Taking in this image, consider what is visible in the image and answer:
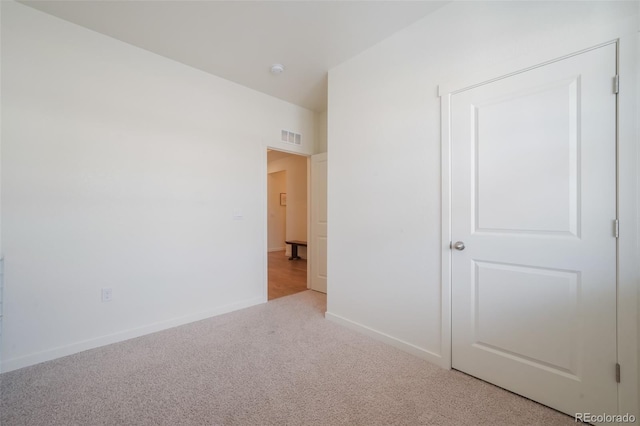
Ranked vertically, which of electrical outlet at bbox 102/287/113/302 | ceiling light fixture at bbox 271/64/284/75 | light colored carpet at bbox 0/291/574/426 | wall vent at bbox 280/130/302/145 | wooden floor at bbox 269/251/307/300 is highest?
ceiling light fixture at bbox 271/64/284/75

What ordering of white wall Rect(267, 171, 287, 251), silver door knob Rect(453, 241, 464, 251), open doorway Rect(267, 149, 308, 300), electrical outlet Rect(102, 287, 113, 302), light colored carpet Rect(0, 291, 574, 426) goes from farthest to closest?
white wall Rect(267, 171, 287, 251)
open doorway Rect(267, 149, 308, 300)
electrical outlet Rect(102, 287, 113, 302)
silver door knob Rect(453, 241, 464, 251)
light colored carpet Rect(0, 291, 574, 426)

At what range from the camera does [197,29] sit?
7.18 ft

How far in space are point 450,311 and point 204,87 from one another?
10.5 ft

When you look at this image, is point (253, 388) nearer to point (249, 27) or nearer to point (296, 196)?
point (249, 27)

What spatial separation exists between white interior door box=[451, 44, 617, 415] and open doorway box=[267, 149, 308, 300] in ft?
10.7

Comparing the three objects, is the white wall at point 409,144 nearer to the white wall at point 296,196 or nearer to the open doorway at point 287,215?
the open doorway at point 287,215

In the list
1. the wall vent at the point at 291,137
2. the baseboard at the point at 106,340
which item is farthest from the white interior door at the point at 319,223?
the baseboard at the point at 106,340

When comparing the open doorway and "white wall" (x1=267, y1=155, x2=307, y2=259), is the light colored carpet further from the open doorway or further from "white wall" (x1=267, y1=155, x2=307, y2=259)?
"white wall" (x1=267, y1=155, x2=307, y2=259)

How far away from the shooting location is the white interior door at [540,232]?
4.43 feet

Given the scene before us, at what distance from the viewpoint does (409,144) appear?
2.11 metres

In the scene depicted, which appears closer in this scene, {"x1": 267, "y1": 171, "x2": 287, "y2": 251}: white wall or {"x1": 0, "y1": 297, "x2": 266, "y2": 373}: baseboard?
{"x1": 0, "y1": 297, "x2": 266, "y2": 373}: baseboard

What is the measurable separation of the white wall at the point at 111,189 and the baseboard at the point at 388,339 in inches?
46.4

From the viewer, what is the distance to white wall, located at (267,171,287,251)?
782 cm

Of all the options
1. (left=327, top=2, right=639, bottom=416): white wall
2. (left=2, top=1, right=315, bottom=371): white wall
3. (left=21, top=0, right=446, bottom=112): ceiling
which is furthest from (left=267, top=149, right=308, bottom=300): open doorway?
(left=21, top=0, right=446, bottom=112): ceiling
